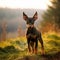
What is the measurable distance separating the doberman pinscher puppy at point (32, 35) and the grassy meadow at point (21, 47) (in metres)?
0.05

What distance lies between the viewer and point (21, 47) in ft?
7.88

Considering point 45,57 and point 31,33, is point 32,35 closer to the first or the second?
point 31,33

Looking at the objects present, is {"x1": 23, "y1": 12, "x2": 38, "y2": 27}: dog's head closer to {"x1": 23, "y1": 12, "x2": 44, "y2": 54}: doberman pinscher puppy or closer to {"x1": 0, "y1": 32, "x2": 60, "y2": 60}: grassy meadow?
{"x1": 23, "y1": 12, "x2": 44, "y2": 54}: doberman pinscher puppy

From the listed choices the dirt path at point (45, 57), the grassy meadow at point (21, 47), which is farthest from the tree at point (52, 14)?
the dirt path at point (45, 57)

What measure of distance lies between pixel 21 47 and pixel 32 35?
0.16 meters

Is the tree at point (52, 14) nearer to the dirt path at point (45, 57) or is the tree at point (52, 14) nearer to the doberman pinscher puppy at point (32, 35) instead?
the doberman pinscher puppy at point (32, 35)

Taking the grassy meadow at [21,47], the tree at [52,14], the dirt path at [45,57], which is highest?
the tree at [52,14]

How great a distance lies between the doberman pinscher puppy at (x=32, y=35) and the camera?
232 cm

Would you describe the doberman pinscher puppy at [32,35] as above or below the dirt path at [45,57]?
above

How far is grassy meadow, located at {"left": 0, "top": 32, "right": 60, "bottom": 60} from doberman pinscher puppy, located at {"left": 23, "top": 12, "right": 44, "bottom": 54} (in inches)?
1.8

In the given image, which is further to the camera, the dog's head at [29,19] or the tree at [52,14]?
the tree at [52,14]

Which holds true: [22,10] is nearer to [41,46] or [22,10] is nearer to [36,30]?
[36,30]

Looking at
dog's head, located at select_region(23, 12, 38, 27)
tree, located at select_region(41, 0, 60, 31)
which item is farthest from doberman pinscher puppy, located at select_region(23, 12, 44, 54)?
tree, located at select_region(41, 0, 60, 31)

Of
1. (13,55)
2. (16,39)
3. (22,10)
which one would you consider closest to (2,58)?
(13,55)
